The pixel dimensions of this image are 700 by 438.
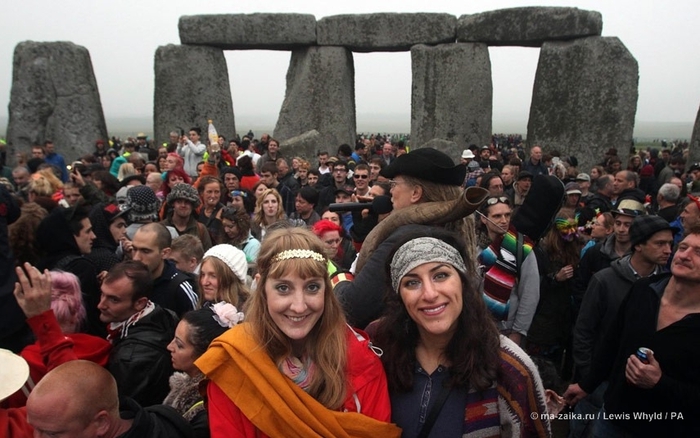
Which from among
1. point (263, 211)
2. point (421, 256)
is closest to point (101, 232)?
point (263, 211)

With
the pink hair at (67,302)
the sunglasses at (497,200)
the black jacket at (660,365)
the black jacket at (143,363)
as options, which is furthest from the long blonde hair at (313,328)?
the sunglasses at (497,200)

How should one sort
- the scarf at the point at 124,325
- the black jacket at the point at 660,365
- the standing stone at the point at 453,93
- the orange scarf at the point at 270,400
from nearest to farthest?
the orange scarf at the point at 270,400
the black jacket at the point at 660,365
the scarf at the point at 124,325
the standing stone at the point at 453,93

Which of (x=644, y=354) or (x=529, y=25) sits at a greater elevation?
(x=529, y=25)

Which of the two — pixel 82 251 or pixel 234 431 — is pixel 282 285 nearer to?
pixel 234 431

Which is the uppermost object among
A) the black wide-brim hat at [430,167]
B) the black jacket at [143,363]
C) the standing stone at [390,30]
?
the standing stone at [390,30]

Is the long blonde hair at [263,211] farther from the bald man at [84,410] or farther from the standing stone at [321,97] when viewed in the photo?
the standing stone at [321,97]

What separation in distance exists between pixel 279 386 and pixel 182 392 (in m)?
0.74

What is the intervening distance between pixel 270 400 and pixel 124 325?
4.02 feet

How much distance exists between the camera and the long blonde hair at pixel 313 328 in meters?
1.63

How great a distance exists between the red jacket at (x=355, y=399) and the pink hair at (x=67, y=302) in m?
1.23

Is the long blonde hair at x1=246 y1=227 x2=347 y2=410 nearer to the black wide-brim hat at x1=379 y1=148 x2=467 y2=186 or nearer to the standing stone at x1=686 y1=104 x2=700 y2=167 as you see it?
the black wide-brim hat at x1=379 y1=148 x2=467 y2=186

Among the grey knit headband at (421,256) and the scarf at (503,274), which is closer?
the grey knit headband at (421,256)

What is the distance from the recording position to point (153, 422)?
170 cm

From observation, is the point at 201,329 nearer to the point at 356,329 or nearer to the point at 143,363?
the point at 143,363
